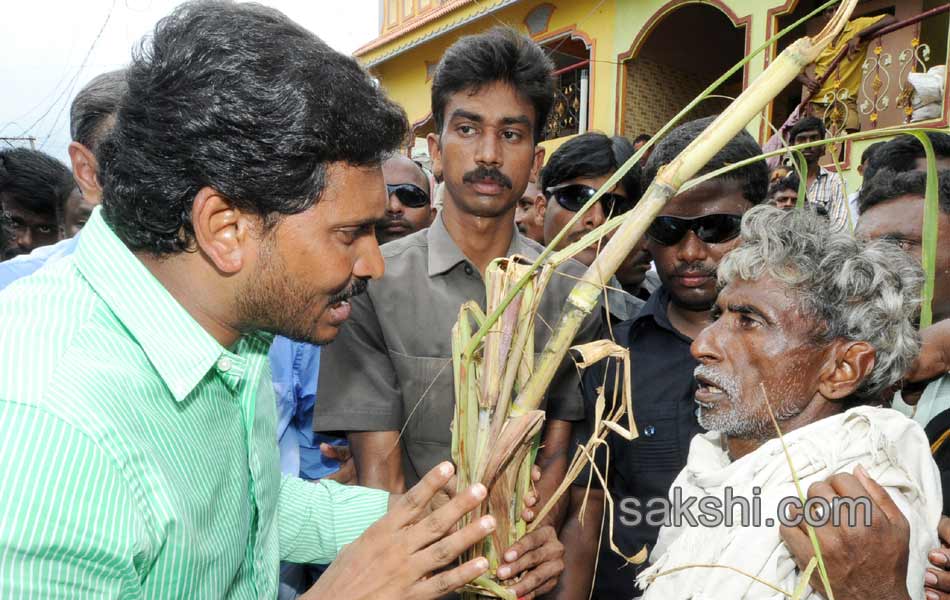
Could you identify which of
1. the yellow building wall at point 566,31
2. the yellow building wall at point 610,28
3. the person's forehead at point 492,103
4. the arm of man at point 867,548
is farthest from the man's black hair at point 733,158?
the yellow building wall at point 566,31

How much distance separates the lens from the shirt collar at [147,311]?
1.21 meters

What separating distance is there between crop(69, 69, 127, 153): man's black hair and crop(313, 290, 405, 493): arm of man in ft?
4.65

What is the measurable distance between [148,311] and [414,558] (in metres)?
0.73

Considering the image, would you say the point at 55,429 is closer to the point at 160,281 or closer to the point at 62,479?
the point at 62,479

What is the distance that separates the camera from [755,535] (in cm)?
162

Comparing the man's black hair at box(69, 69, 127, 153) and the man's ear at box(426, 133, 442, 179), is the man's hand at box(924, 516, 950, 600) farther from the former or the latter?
the man's black hair at box(69, 69, 127, 153)

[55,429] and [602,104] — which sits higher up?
[602,104]

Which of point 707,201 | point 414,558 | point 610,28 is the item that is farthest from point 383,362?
point 610,28

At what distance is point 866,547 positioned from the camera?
57.0 inches

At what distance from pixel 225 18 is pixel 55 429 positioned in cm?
84

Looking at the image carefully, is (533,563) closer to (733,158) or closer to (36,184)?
(733,158)

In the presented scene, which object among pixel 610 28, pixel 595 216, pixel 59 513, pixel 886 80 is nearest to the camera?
pixel 59 513

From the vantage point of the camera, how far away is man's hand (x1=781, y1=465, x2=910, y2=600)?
1.44 meters

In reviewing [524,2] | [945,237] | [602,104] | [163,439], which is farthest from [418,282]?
[524,2]
